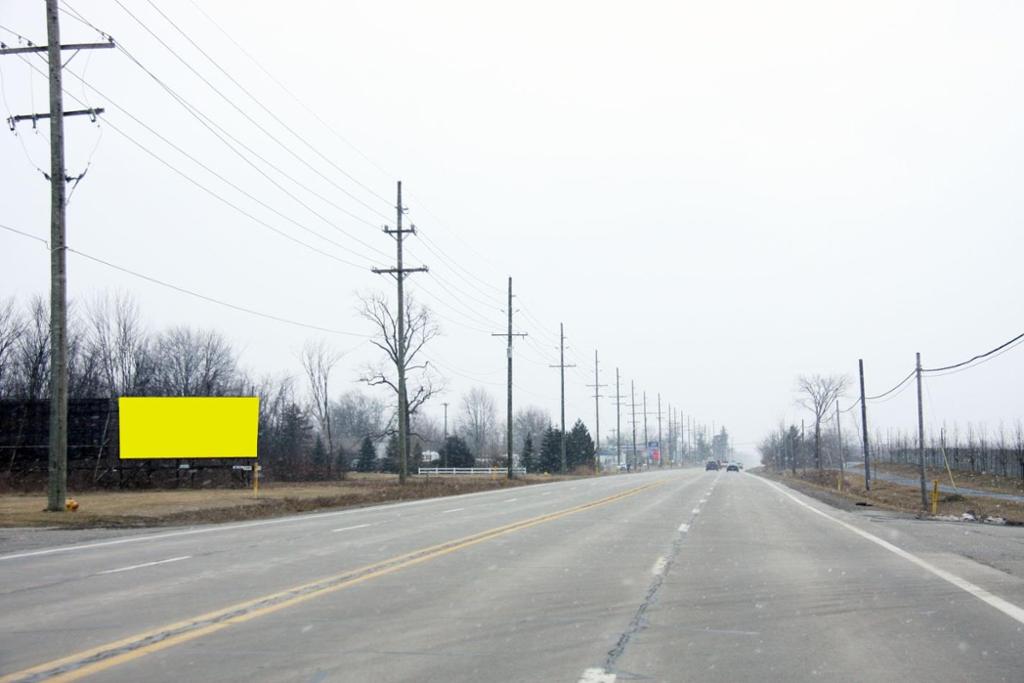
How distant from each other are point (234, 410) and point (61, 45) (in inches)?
886

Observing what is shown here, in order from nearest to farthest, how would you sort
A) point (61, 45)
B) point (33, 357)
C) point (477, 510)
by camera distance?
point (61, 45) < point (477, 510) < point (33, 357)

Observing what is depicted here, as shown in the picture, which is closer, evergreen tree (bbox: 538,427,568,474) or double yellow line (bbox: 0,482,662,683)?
double yellow line (bbox: 0,482,662,683)

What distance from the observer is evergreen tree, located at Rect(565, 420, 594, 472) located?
4198 inches

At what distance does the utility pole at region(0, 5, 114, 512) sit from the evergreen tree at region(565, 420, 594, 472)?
3310 inches

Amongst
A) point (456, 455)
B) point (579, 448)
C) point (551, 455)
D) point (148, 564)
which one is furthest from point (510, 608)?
point (579, 448)

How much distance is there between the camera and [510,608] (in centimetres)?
907

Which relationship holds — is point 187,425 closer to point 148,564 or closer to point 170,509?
point 170,509

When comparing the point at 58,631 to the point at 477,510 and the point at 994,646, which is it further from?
the point at 477,510

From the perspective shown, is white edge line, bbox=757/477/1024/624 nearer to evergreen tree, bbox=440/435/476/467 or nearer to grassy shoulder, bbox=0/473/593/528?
grassy shoulder, bbox=0/473/593/528

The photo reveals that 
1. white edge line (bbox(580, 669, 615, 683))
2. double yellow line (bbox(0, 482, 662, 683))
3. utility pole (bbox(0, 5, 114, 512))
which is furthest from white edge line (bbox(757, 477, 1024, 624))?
utility pole (bbox(0, 5, 114, 512))

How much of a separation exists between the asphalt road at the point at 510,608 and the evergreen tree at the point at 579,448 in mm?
89514

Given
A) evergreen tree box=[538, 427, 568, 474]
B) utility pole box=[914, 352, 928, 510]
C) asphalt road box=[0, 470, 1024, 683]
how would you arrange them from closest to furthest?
asphalt road box=[0, 470, 1024, 683] < utility pole box=[914, 352, 928, 510] < evergreen tree box=[538, 427, 568, 474]

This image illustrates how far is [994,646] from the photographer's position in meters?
7.43

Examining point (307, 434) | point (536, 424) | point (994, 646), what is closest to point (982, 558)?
point (994, 646)
